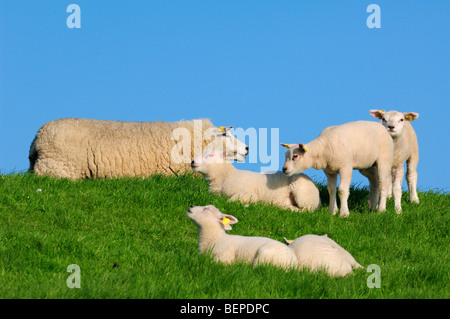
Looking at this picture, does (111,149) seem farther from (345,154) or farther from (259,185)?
(345,154)

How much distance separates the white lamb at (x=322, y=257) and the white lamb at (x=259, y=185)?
166 inches

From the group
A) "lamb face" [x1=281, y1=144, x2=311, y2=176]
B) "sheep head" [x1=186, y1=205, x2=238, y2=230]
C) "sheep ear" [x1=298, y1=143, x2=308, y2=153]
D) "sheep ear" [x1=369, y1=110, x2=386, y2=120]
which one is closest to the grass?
"sheep head" [x1=186, y1=205, x2=238, y2=230]

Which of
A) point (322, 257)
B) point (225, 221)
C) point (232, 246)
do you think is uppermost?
point (225, 221)

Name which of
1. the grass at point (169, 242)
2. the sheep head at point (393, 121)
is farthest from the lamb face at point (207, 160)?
the sheep head at point (393, 121)

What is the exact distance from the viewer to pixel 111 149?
14.5 m

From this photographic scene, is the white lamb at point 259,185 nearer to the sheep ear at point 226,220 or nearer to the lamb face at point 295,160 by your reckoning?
the lamb face at point 295,160

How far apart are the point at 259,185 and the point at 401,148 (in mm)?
3396

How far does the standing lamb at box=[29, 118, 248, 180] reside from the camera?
1448 centimetres

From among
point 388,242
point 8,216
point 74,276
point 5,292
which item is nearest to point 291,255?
point 74,276

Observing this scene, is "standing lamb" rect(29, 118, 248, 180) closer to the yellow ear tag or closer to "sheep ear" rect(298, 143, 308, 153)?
"sheep ear" rect(298, 143, 308, 153)

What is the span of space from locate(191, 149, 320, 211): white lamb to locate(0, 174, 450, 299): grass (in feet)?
1.31

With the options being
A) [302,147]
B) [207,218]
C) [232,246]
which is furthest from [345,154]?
[232,246]

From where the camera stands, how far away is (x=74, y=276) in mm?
6348

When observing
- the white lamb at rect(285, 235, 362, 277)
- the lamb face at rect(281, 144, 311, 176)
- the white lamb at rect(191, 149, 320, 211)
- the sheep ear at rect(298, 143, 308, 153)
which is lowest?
the white lamb at rect(285, 235, 362, 277)
